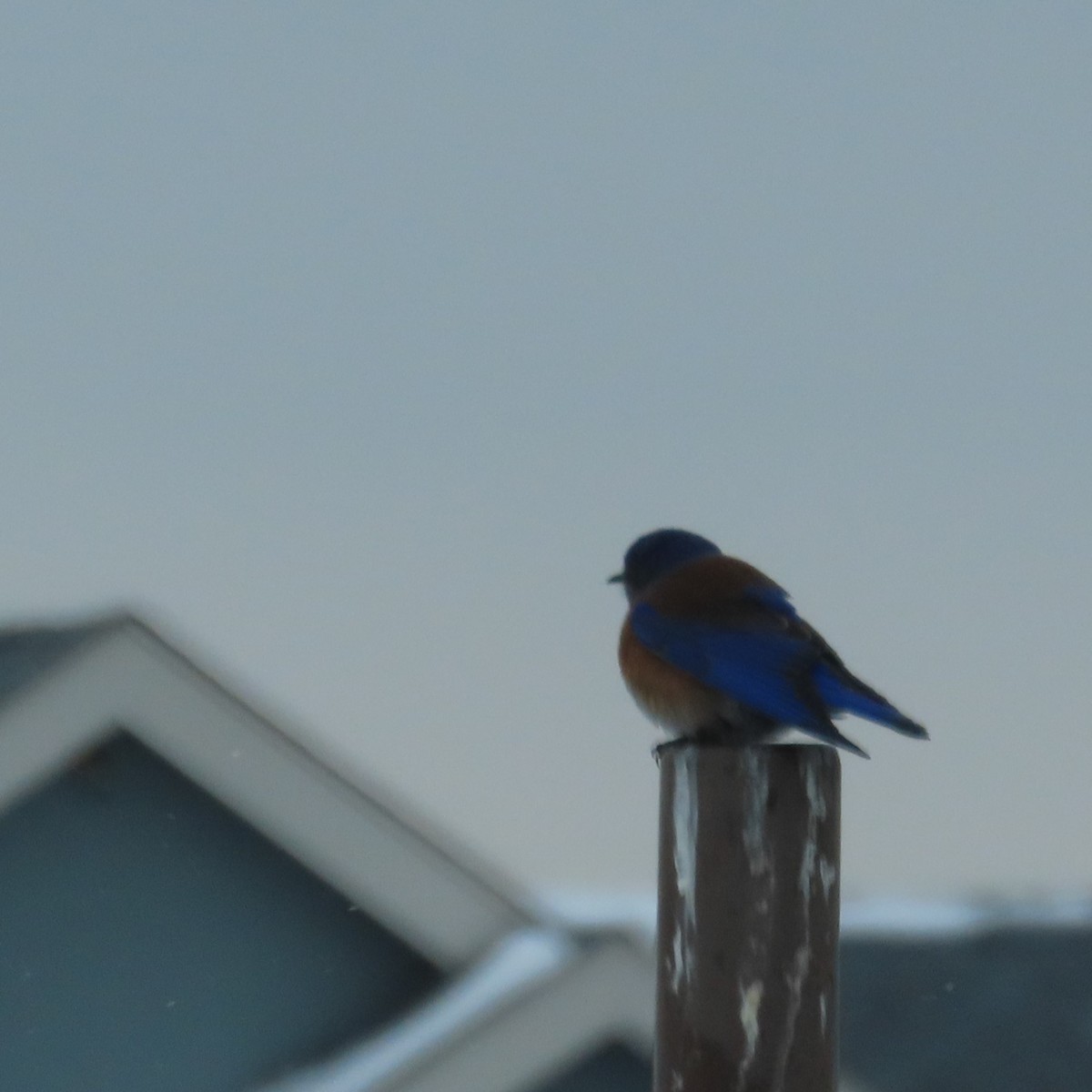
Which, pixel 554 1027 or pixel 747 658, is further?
pixel 554 1027

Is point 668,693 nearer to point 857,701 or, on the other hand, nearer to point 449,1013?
point 857,701

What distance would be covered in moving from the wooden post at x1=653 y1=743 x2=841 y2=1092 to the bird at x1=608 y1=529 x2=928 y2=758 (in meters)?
0.64

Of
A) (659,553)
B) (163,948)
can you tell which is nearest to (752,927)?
(659,553)

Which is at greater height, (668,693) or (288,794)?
(288,794)

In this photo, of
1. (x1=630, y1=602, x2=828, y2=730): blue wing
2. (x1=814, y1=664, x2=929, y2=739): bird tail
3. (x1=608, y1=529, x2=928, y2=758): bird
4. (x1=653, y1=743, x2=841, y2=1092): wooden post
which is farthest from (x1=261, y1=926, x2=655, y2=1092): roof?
(x1=653, y1=743, x2=841, y2=1092): wooden post

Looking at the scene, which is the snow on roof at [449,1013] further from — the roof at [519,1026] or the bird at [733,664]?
the bird at [733,664]

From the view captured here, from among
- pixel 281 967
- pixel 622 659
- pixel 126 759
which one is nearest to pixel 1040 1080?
pixel 281 967

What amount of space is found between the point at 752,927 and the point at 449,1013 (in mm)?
3157

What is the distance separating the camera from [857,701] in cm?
357

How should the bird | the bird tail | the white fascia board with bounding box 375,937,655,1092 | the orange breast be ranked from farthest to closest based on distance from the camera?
1. the white fascia board with bounding box 375,937,655,1092
2. the orange breast
3. the bird
4. the bird tail

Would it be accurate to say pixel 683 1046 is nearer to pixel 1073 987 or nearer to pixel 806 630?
pixel 806 630

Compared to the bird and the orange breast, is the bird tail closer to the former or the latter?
the bird

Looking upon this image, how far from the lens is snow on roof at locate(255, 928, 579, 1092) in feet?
18.4

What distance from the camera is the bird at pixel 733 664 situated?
3623 mm
